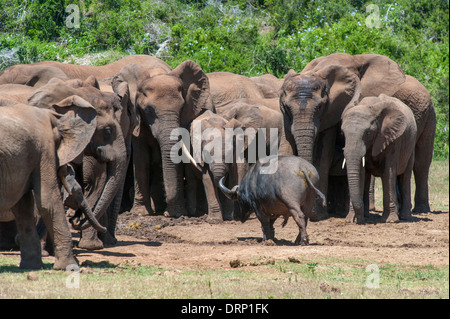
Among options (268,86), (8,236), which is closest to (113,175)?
(8,236)

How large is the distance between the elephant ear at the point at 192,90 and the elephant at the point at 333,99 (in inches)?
71.5

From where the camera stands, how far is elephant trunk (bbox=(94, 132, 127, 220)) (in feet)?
38.8

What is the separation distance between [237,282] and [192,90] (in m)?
8.74

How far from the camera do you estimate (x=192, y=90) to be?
58.0ft

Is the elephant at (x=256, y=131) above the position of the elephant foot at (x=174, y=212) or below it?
above

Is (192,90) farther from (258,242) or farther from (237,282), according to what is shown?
(237,282)

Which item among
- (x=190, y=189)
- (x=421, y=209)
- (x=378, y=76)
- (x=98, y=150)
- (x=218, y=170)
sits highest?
(x=378, y=76)

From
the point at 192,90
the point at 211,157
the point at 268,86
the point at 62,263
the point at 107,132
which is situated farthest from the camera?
the point at 268,86

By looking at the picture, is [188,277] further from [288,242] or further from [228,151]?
[228,151]

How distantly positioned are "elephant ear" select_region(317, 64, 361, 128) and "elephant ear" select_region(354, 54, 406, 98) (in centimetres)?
81

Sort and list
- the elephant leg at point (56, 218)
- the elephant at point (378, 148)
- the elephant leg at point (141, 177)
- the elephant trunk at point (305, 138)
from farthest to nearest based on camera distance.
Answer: the elephant leg at point (141, 177), the elephant trunk at point (305, 138), the elephant at point (378, 148), the elephant leg at point (56, 218)

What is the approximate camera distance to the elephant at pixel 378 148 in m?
15.6

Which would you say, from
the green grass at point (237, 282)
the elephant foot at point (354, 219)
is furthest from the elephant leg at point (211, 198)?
the green grass at point (237, 282)

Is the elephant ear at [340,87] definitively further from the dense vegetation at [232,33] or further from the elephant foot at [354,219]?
the dense vegetation at [232,33]
